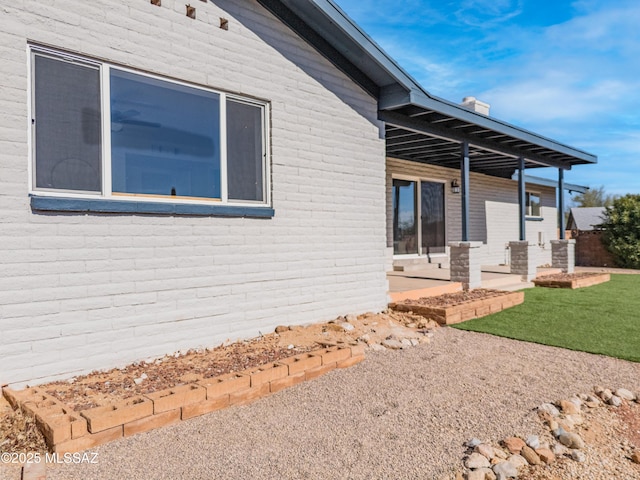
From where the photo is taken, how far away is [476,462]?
2.67m

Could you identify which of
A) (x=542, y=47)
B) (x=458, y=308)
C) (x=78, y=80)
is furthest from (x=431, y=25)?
(x=78, y=80)

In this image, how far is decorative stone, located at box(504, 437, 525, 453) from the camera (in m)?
2.87

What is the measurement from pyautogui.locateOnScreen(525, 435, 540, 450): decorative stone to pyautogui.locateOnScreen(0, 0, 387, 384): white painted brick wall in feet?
10.5

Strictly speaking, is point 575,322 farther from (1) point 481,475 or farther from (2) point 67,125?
(2) point 67,125

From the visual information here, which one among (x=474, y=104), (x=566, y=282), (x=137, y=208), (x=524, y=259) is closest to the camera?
(x=137, y=208)

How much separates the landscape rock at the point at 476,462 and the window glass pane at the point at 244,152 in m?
3.62

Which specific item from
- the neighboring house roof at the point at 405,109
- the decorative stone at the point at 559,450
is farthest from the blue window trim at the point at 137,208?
the decorative stone at the point at 559,450

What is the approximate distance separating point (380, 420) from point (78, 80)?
3766 mm

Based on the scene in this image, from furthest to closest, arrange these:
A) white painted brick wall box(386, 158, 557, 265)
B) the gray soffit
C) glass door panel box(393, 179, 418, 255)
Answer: the gray soffit < white painted brick wall box(386, 158, 557, 265) < glass door panel box(393, 179, 418, 255)

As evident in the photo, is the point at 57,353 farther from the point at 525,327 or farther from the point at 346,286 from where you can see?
the point at 525,327

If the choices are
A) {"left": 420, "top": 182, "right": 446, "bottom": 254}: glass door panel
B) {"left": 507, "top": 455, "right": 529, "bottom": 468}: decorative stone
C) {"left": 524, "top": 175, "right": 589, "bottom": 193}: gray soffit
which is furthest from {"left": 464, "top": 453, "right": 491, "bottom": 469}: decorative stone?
{"left": 524, "top": 175, "right": 589, "bottom": 193}: gray soffit

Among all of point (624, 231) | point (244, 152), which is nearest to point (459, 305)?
point (244, 152)

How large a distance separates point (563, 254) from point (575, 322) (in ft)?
20.8

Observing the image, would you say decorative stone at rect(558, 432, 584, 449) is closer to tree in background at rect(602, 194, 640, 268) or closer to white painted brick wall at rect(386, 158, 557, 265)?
white painted brick wall at rect(386, 158, 557, 265)
